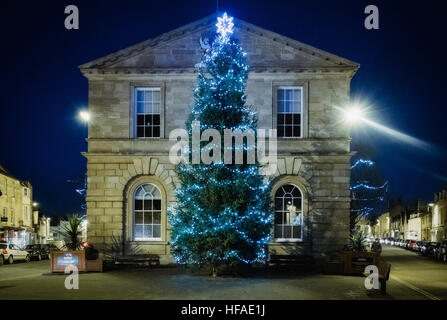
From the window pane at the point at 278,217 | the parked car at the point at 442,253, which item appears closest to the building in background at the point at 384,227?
the parked car at the point at 442,253

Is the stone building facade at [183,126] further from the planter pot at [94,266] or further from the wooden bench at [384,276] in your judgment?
the wooden bench at [384,276]

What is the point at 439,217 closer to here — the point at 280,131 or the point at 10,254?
the point at 280,131

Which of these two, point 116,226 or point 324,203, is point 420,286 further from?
point 116,226

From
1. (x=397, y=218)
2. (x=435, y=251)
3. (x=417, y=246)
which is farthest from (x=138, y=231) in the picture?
(x=397, y=218)

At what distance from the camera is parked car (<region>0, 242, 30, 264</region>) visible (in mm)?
31812

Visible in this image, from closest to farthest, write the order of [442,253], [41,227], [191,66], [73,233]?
[73,233]
[191,66]
[442,253]
[41,227]

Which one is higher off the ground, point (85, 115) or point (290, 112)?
point (290, 112)

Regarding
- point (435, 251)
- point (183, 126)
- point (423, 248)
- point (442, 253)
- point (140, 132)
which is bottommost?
point (423, 248)

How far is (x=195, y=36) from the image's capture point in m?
24.3

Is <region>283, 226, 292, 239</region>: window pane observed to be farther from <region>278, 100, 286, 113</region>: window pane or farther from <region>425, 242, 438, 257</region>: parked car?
<region>425, 242, 438, 257</region>: parked car

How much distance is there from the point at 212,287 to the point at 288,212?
8.68m

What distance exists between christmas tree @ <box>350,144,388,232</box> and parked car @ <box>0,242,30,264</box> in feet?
79.9

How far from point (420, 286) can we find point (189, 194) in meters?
9.02

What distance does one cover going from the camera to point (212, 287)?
53.0 ft
